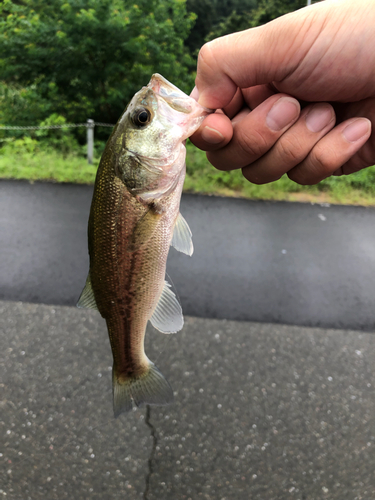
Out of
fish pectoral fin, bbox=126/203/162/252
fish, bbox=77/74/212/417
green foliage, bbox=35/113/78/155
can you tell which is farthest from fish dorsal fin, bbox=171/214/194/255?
green foliage, bbox=35/113/78/155

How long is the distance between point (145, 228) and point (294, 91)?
877 millimetres

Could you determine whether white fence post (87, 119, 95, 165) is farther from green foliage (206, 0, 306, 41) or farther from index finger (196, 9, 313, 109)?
green foliage (206, 0, 306, 41)

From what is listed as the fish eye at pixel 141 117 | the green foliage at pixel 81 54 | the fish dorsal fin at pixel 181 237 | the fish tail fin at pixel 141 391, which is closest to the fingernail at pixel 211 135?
the fish eye at pixel 141 117

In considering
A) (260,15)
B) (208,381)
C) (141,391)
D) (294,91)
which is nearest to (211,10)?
(260,15)

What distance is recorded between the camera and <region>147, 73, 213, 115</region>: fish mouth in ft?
4.41

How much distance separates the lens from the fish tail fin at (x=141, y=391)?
1518 mm

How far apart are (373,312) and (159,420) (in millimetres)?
2661

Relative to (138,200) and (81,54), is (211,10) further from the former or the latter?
(138,200)

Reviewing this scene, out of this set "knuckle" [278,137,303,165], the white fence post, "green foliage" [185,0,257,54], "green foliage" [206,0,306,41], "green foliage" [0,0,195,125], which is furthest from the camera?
"green foliage" [185,0,257,54]

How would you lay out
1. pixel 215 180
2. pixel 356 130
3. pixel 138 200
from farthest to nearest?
pixel 215 180, pixel 356 130, pixel 138 200

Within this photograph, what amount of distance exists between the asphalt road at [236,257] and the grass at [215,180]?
1.04 feet

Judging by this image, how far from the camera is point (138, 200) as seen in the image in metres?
1.34

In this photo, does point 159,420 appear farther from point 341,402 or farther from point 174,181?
point 174,181

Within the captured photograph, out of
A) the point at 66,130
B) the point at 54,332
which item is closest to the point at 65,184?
the point at 66,130
